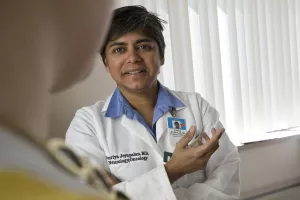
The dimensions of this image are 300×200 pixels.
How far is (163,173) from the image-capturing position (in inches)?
43.6

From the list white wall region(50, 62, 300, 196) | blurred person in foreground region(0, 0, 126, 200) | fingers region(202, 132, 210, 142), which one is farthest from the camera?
white wall region(50, 62, 300, 196)

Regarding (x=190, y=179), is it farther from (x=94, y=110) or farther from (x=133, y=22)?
(x=133, y=22)

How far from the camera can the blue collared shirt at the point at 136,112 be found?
123 cm

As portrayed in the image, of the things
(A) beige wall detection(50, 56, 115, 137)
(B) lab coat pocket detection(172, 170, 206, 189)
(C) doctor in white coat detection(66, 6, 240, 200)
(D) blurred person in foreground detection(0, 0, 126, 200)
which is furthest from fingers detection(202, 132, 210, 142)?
(D) blurred person in foreground detection(0, 0, 126, 200)

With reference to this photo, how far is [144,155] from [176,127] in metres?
0.16

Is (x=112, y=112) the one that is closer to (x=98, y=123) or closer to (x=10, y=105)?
(x=98, y=123)

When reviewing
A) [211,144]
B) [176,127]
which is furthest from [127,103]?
[211,144]

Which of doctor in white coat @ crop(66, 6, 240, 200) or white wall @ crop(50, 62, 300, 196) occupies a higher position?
doctor in white coat @ crop(66, 6, 240, 200)

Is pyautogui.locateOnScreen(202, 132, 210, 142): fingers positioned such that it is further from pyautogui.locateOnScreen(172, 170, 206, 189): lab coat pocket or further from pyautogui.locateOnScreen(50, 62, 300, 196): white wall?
pyautogui.locateOnScreen(50, 62, 300, 196): white wall

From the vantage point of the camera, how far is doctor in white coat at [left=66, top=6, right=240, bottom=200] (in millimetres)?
1145

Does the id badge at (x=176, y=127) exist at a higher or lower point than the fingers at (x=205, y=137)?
higher

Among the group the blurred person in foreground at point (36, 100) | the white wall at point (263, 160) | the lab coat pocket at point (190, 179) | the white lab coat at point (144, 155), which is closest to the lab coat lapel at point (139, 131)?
the white lab coat at point (144, 155)

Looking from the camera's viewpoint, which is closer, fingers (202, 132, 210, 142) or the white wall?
fingers (202, 132, 210, 142)

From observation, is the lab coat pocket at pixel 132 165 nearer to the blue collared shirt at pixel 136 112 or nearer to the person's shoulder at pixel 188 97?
the blue collared shirt at pixel 136 112
